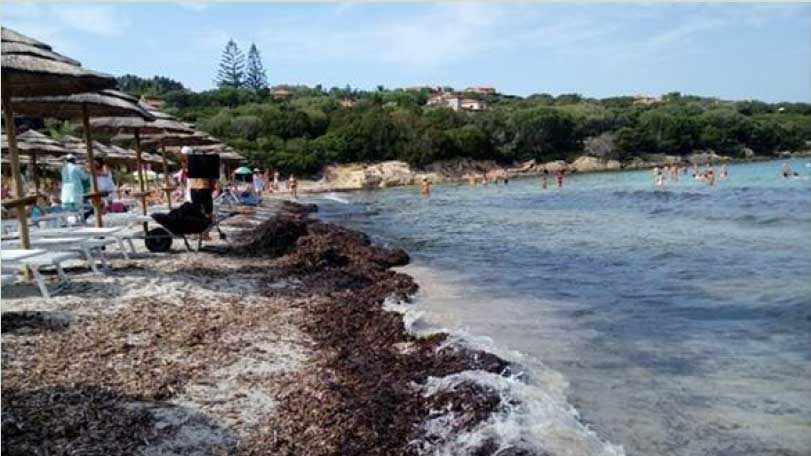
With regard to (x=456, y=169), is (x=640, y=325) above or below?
above

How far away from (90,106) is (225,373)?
21.1ft

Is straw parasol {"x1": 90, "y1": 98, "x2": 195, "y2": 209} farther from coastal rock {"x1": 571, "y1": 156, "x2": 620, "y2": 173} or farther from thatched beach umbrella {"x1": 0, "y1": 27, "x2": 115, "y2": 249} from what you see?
coastal rock {"x1": 571, "y1": 156, "x2": 620, "y2": 173}

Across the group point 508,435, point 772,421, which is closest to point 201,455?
point 508,435

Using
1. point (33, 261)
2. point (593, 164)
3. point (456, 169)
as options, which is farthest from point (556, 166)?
point (33, 261)

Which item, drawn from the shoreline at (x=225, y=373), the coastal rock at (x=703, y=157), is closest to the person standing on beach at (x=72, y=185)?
the shoreline at (x=225, y=373)

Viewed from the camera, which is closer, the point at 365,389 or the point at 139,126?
the point at 365,389

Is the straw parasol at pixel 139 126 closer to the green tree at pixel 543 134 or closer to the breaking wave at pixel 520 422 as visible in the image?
the breaking wave at pixel 520 422

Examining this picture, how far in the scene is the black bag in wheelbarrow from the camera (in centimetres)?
1078

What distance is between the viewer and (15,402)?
13.1 feet

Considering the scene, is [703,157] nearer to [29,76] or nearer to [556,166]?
[556,166]

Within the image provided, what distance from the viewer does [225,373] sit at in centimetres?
496

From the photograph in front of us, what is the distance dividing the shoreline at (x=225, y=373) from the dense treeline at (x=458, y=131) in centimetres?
5381

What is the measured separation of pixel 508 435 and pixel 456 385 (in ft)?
2.88

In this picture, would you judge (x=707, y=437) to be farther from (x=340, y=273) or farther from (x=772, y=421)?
(x=340, y=273)
